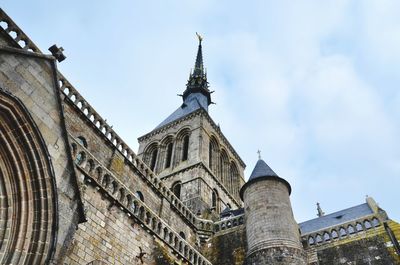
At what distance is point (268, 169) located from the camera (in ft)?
56.3

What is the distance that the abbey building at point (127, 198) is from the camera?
20.6ft

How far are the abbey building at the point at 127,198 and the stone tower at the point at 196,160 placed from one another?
94 mm

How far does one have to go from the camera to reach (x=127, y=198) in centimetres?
1003

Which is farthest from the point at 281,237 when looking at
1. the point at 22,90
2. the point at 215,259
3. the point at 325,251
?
the point at 22,90

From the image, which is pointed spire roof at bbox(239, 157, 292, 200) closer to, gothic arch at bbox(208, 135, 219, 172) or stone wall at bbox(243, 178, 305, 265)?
stone wall at bbox(243, 178, 305, 265)

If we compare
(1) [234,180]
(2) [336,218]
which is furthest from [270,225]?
(1) [234,180]

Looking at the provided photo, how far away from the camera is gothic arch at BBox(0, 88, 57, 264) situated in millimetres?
5842

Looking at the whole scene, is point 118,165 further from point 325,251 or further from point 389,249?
point 389,249

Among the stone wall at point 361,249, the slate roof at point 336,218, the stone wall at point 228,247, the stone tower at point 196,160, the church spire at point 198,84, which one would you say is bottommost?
the stone wall at point 361,249

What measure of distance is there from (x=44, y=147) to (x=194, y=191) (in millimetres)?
15229

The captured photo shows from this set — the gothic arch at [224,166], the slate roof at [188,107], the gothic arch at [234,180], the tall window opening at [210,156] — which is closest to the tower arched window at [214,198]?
the tall window opening at [210,156]

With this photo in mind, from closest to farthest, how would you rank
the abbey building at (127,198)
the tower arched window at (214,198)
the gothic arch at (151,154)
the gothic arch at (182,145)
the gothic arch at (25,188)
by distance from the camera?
the gothic arch at (25,188)
the abbey building at (127,198)
the tower arched window at (214,198)
the gothic arch at (182,145)
the gothic arch at (151,154)

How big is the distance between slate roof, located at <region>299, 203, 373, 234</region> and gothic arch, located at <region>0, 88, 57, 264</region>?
14.3 meters

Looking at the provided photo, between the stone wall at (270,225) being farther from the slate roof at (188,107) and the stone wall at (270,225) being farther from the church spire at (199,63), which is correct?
the church spire at (199,63)
